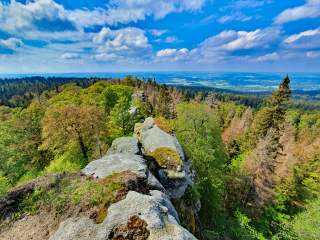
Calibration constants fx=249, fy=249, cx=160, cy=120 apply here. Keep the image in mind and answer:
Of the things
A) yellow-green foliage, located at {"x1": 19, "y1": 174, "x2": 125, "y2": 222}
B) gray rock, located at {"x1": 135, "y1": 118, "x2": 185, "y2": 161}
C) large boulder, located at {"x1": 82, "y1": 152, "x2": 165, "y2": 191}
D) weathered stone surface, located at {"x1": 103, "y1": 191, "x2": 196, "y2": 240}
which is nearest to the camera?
weathered stone surface, located at {"x1": 103, "y1": 191, "x2": 196, "y2": 240}

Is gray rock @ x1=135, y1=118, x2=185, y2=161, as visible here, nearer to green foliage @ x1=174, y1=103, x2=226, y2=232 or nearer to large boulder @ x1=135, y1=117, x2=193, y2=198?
large boulder @ x1=135, y1=117, x2=193, y2=198

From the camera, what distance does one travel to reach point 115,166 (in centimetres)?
1518

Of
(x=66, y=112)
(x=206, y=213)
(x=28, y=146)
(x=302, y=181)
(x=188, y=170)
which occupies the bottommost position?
(x=302, y=181)

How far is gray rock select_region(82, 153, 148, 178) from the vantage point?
568 inches

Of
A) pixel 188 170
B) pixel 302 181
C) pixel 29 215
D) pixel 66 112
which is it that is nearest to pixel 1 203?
pixel 29 215

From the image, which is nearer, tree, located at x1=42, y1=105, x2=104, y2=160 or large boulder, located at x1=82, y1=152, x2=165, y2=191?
large boulder, located at x1=82, y1=152, x2=165, y2=191

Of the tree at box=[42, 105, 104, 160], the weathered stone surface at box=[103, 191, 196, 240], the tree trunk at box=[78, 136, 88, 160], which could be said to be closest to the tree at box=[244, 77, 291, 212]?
the tree at box=[42, 105, 104, 160]

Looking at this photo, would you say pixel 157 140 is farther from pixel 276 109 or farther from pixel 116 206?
pixel 276 109

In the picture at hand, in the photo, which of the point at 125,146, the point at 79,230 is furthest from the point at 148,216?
the point at 125,146

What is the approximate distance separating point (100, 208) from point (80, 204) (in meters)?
1.15

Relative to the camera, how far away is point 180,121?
143 feet

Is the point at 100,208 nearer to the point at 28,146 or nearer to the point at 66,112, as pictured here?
the point at 66,112

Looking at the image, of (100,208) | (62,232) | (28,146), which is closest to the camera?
(62,232)

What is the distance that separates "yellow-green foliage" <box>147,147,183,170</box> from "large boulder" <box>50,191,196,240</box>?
27.5 feet
